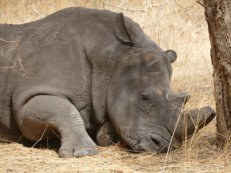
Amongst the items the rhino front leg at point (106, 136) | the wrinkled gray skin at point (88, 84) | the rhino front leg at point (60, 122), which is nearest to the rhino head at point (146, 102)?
the wrinkled gray skin at point (88, 84)

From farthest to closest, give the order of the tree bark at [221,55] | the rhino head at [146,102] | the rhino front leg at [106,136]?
the rhino front leg at [106,136]
the rhino head at [146,102]
the tree bark at [221,55]

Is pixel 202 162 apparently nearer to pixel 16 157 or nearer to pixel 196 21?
pixel 16 157

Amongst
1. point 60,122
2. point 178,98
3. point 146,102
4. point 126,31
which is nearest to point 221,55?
point 178,98

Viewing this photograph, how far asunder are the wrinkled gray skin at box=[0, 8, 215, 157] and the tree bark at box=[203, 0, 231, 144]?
0.23m

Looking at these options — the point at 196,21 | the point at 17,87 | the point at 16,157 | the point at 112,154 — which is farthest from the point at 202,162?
the point at 196,21

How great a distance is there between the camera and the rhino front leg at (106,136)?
196 inches

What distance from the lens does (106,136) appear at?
4992 mm

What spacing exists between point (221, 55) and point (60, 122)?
1728 mm

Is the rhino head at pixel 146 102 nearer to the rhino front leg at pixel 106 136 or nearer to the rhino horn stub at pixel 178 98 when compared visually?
the rhino horn stub at pixel 178 98

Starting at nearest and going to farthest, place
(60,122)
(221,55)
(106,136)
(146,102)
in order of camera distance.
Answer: (221,55) → (60,122) → (146,102) → (106,136)

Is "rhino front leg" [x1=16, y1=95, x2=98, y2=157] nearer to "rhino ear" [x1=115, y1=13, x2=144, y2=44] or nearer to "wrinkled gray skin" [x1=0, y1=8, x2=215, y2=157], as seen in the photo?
"wrinkled gray skin" [x1=0, y1=8, x2=215, y2=157]

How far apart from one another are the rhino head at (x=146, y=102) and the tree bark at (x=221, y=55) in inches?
6.8

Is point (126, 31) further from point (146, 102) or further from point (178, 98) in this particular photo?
point (178, 98)

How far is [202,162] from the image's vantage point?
412 cm
